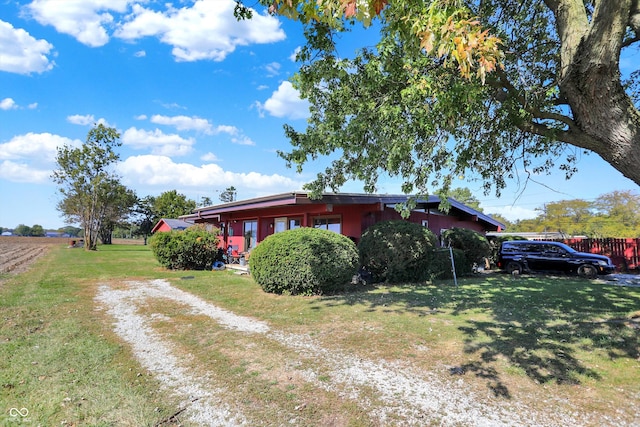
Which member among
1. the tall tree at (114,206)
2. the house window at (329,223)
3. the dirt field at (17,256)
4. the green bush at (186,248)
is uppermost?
the tall tree at (114,206)

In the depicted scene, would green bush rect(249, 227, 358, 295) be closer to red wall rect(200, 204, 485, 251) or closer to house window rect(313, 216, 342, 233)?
red wall rect(200, 204, 485, 251)

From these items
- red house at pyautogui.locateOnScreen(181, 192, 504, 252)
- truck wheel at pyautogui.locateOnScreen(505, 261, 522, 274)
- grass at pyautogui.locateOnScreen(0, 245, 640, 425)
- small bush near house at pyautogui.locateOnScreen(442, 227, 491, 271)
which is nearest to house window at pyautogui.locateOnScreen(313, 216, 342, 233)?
red house at pyautogui.locateOnScreen(181, 192, 504, 252)

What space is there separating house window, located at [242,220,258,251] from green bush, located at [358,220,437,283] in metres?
8.29

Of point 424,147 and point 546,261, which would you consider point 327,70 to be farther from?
point 546,261

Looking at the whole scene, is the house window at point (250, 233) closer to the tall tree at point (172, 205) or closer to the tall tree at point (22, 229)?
the tall tree at point (172, 205)

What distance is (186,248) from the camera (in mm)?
14852

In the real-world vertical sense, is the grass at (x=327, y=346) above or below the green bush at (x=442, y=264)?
below

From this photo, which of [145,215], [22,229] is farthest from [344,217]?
[22,229]

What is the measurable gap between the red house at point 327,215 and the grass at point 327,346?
4307mm

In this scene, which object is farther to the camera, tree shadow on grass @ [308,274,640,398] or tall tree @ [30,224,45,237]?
tall tree @ [30,224,45,237]

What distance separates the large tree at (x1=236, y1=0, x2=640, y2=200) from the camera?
127 inches

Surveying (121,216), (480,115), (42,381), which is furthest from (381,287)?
(121,216)

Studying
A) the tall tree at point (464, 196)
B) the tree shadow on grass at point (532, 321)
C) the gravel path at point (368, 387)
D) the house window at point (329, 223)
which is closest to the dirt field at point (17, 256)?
the house window at point (329, 223)

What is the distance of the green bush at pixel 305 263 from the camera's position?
27.9ft
